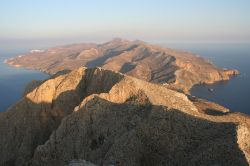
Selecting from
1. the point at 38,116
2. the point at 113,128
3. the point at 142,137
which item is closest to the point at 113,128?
the point at 113,128

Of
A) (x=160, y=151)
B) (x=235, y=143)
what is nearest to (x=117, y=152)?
(x=160, y=151)

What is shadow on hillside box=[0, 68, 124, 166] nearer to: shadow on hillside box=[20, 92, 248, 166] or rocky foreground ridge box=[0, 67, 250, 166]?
rocky foreground ridge box=[0, 67, 250, 166]

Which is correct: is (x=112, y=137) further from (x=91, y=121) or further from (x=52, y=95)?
(x=52, y=95)

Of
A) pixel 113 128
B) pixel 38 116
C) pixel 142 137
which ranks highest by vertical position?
pixel 142 137

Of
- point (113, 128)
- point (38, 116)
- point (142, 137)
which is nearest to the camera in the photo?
point (142, 137)

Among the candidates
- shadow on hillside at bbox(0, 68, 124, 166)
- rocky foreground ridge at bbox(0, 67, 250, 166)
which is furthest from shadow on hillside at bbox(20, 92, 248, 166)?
shadow on hillside at bbox(0, 68, 124, 166)

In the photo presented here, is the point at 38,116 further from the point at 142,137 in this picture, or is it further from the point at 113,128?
the point at 142,137

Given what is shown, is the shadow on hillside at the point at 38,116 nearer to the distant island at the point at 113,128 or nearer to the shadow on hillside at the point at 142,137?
the distant island at the point at 113,128

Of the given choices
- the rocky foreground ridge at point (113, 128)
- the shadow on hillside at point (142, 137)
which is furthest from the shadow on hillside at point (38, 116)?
the shadow on hillside at point (142, 137)
